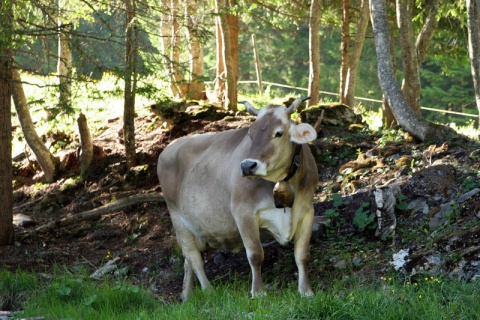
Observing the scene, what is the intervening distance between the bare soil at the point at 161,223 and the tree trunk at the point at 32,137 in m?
0.37

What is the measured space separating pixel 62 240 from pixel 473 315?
8337 millimetres

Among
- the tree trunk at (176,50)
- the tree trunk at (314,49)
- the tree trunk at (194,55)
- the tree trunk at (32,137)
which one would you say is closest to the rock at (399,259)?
the tree trunk at (176,50)

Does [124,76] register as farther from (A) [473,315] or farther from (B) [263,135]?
(A) [473,315]

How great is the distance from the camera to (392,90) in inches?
470

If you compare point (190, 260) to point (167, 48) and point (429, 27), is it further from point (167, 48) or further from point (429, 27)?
point (429, 27)

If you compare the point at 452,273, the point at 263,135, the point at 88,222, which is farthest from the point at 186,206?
the point at 88,222

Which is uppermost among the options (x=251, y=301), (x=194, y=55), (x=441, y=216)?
(x=194, y=55)

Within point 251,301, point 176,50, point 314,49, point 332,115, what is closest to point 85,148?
point 176,50

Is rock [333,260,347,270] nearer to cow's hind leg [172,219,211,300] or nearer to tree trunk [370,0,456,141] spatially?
cow's hind leg [172,219,211,300]

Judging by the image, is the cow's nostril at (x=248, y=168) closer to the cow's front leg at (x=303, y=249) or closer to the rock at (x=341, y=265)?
the cow's front leg at (x=303, y=249)

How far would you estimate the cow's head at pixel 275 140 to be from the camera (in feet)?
24.7

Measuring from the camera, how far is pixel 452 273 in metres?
7.15

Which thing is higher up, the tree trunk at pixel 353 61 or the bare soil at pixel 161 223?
the tree trunk at pixel 353 61

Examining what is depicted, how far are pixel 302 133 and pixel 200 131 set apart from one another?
7.12 metres
